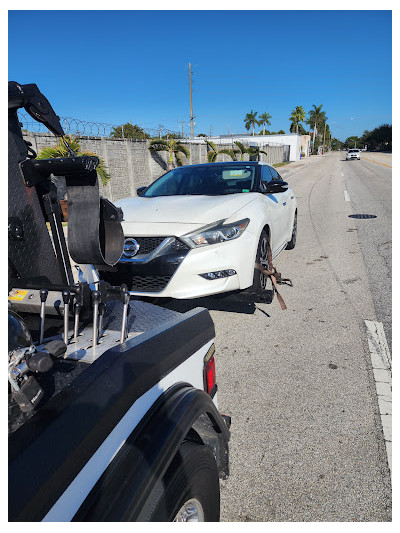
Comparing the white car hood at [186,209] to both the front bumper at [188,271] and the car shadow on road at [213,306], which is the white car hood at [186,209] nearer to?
the front bumper at [188,271]

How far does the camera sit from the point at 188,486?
1.27 meters

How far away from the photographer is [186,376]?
4.98 feet

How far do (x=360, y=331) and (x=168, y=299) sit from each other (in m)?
2.05

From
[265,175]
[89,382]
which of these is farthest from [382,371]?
[265,175]

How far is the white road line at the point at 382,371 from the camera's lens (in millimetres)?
2490

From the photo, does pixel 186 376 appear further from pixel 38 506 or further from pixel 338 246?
pixel 338 246

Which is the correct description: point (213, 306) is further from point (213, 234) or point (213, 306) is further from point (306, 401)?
point (306, 401)

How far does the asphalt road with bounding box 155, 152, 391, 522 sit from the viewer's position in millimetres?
2004

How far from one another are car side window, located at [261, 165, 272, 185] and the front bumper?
6.03ft

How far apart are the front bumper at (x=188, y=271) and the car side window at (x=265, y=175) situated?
184 centimetres

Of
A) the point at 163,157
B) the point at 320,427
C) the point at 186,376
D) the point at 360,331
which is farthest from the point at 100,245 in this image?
the point at 163,157

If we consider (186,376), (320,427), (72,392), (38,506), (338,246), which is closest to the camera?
(38,506)

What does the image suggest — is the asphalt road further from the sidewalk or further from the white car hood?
the sidewalk

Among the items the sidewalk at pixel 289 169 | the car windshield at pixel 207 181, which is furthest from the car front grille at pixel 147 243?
the sidewalk at pixel 289 169
